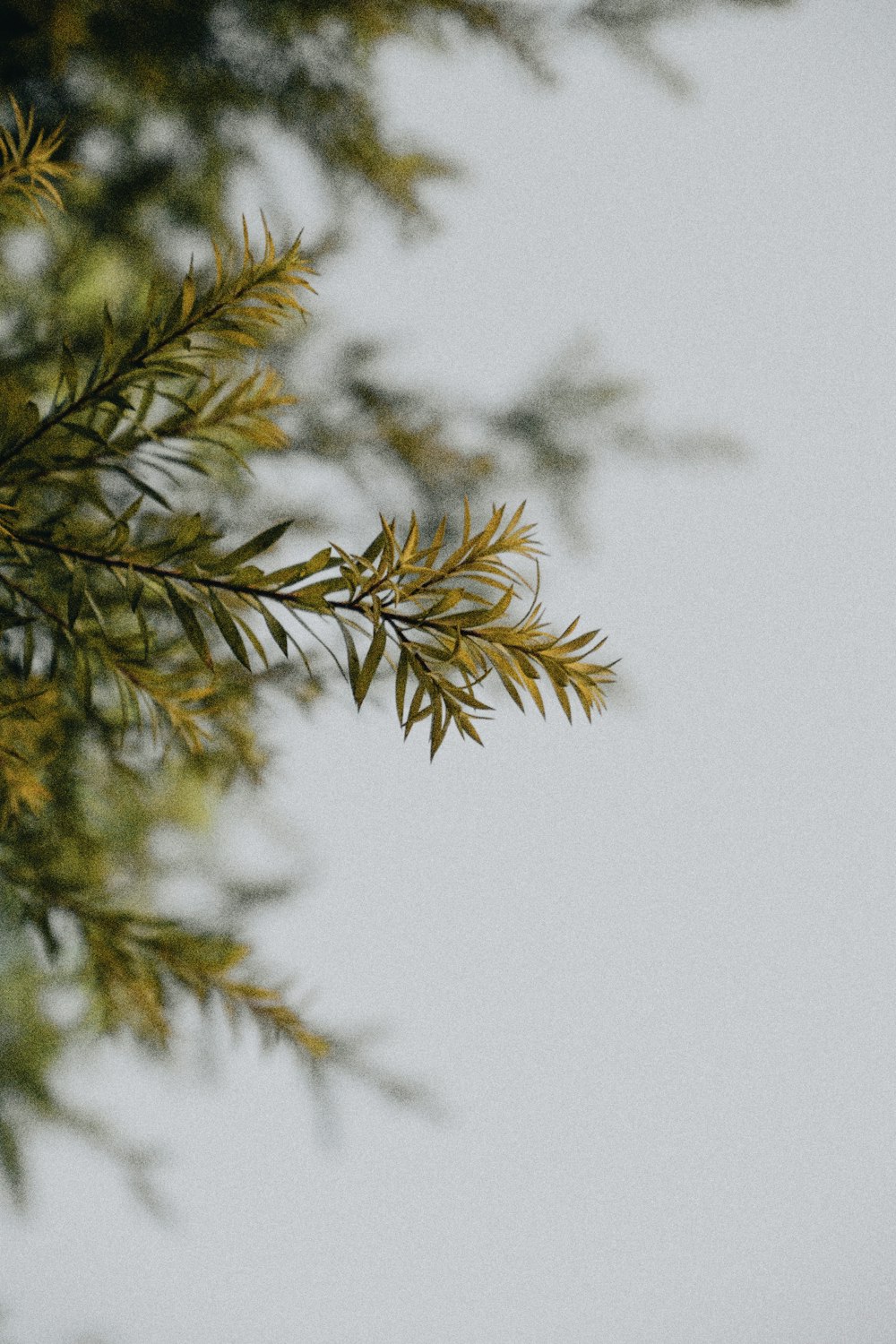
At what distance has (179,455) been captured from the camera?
0.84 meters

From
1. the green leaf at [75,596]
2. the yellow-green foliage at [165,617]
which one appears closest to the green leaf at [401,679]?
the yellow-green foliage at [165,617]

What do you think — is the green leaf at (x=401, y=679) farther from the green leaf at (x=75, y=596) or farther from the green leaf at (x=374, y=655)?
the green leaf at (x=75, y=596)

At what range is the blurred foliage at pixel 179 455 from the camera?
15.4 inches

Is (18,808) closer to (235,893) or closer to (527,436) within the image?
(235,893)

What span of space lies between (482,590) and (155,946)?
0.54 m

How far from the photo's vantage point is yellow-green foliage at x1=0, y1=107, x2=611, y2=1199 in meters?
0.36

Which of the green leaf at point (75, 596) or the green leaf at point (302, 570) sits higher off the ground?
the green leaf at point (302, 570)

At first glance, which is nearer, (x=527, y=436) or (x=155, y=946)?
(x=155, y=946)

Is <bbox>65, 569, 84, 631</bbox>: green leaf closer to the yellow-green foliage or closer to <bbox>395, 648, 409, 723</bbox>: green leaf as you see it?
the yellow-green foliage

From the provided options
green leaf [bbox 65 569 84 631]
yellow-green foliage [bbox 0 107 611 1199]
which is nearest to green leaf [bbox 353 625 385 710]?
yellow-green foliage [bbox 0 107 611 1199]

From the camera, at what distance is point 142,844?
1.06 metres

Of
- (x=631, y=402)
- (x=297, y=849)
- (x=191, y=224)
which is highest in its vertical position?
(x=631, y=402)

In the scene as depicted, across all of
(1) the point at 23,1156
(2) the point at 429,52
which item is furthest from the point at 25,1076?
(2) the point at 429,52

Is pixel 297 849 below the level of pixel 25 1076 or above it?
above
